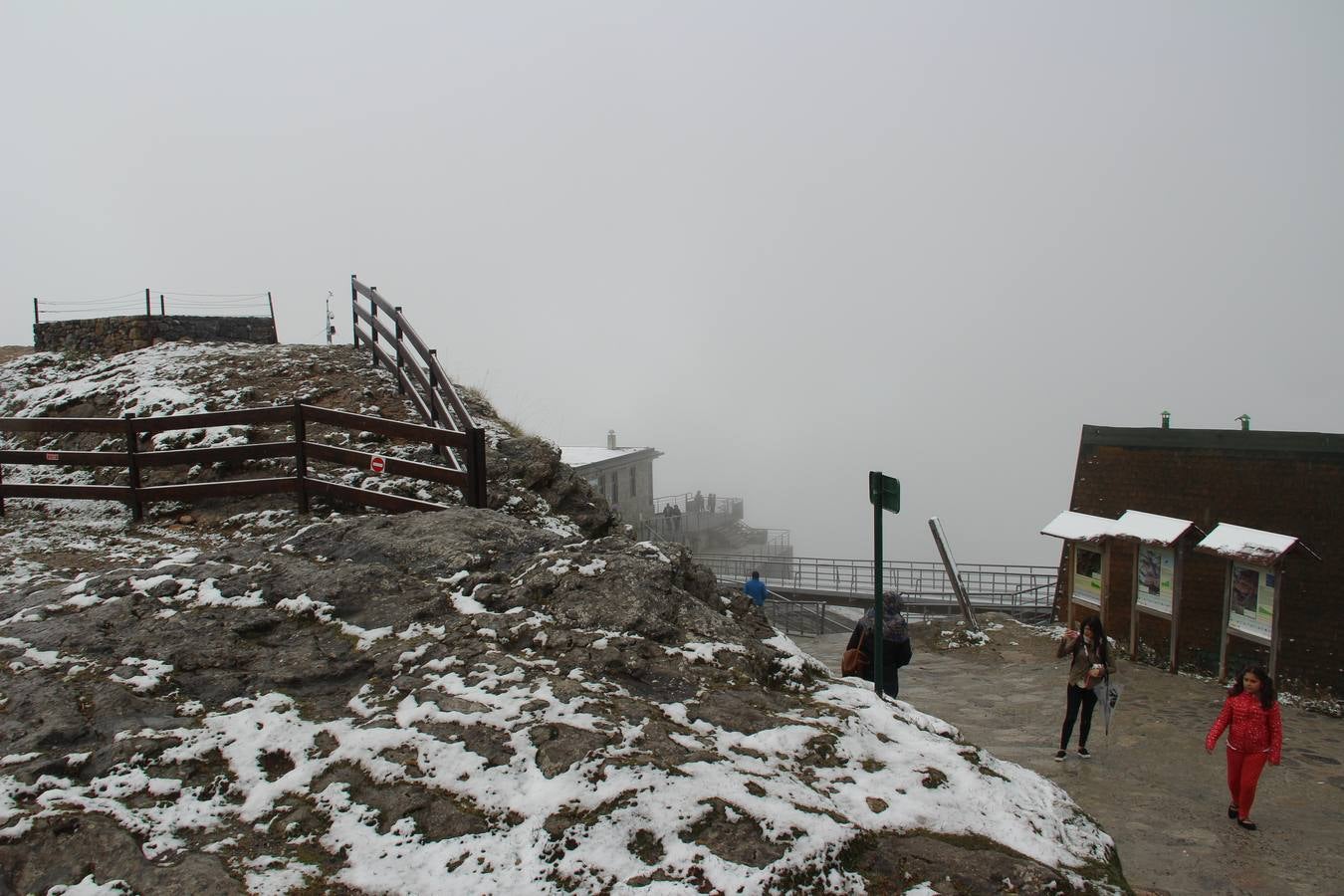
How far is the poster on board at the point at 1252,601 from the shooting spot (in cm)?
1089

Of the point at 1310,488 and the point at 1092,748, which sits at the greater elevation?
the point at 1310,488

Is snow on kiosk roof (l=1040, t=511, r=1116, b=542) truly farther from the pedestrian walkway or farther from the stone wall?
the stone wall

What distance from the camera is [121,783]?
3896 mm

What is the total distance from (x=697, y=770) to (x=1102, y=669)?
568 cm

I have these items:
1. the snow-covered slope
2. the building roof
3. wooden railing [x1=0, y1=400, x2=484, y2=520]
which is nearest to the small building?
the building roof

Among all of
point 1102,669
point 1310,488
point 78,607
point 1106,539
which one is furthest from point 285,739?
point 1310,488

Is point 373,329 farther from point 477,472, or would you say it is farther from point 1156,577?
point 1156,577

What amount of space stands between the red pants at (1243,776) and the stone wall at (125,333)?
17.1 meters

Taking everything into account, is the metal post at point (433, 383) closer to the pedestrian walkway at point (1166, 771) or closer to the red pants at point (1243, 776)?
the pedestrian walkway at point (1166, 771)

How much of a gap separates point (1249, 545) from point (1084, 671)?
4444mm

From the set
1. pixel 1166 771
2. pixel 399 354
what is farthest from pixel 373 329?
pixel 1166 771

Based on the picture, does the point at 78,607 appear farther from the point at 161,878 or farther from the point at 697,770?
the point at 697,770

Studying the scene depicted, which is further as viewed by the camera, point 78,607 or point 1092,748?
point 1092,748

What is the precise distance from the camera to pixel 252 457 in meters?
9.09
